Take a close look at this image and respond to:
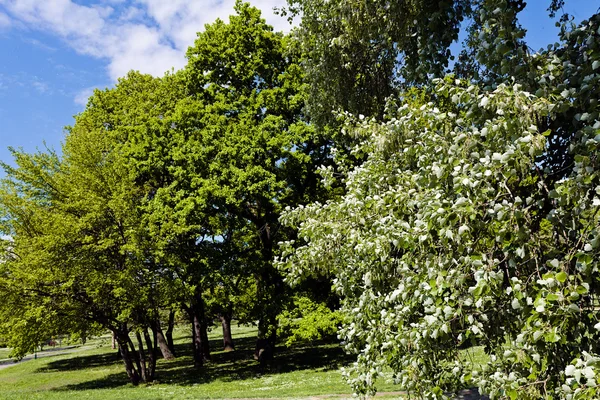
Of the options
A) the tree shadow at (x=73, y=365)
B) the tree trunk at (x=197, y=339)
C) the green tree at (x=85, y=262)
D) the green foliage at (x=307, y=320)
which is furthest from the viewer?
the tree shadow at (x=73, y=365)

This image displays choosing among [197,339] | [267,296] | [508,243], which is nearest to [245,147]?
[267,296]

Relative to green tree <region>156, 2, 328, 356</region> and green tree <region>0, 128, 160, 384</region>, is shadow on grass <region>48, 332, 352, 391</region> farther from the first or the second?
green tree <region>0, 128, 160, 384</region>

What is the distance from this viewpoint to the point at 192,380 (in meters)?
21.3

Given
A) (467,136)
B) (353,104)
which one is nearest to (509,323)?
(467,136)

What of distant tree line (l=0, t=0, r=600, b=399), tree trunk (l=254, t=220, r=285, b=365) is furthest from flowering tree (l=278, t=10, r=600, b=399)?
tree trunk (l=254, t=220, r=285, b=365)

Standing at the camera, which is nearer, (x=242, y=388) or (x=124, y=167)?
(x=242, y=388)

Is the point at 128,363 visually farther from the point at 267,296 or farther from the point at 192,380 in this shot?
the point at 267,296

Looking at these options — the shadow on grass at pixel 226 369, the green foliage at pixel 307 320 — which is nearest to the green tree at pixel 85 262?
the shadow on grass at pixel 226 369

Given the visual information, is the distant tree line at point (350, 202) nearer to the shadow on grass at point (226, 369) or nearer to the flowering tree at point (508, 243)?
the flowering tree at point (508, 243)

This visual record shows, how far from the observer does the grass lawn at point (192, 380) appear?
16.0 m

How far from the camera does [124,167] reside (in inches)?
843

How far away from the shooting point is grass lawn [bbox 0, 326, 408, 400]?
16.0 meters

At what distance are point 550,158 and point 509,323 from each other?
2.01 metres

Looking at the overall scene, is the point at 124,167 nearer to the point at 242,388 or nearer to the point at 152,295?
the point at 152,295
